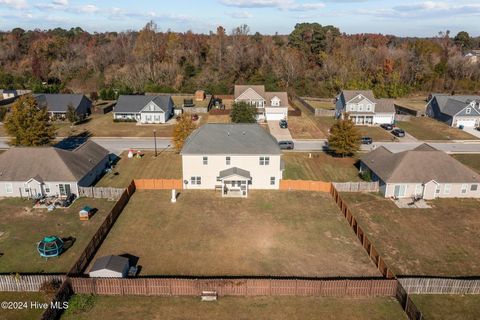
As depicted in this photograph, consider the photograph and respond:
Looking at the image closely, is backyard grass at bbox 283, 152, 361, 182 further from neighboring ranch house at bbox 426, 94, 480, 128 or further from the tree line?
the tree line

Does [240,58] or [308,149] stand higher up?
[240,58]

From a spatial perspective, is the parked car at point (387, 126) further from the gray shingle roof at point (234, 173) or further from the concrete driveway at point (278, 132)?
the gray shingle roof at point (234, 173)

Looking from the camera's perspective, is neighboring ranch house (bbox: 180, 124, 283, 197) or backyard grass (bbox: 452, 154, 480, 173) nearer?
neighboring ranch house (bbox: 180, 124, 283, 197)

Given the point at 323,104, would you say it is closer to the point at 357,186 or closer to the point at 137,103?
the point at 137,103

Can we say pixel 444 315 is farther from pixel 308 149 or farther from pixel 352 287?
pixel 308 149

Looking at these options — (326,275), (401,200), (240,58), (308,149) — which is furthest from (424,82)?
(326,275)

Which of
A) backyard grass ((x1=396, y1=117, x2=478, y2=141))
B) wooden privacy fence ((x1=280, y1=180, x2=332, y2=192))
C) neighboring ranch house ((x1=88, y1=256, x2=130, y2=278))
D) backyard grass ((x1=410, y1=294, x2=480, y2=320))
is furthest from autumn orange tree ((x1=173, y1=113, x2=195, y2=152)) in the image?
backyard grass ((x1=396, y1=117, x2=478, y2=141))

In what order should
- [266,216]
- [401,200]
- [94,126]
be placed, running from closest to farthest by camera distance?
[266,216] → [401,200] → [94,126]
